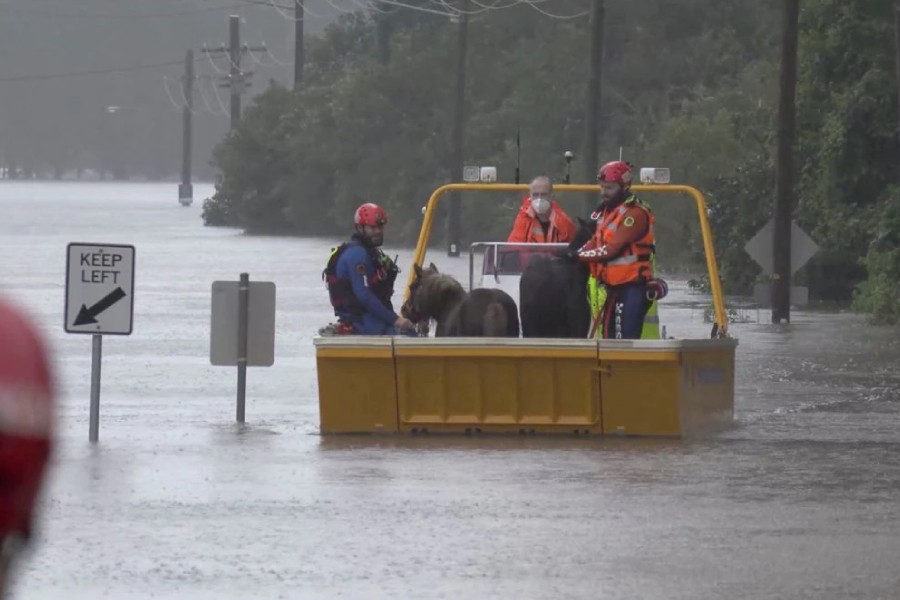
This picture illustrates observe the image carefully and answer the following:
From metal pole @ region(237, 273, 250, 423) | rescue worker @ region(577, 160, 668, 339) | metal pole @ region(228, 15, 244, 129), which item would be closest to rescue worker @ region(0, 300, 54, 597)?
rescue worker @ region(577, 160, 668, 339)

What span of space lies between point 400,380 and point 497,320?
0.76m

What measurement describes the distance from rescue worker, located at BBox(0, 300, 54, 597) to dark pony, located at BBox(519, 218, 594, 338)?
10846 millimetres

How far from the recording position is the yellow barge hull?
1236cm

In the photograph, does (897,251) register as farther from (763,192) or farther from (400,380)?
(400,380)

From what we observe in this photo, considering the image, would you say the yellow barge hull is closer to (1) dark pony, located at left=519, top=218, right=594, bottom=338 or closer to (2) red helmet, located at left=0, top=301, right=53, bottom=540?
(1) dark pony, located at left=519, top=218, right=594, bottom=338

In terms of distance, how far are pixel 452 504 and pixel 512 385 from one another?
9.44ft

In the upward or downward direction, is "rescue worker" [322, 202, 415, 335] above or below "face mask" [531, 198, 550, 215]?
below

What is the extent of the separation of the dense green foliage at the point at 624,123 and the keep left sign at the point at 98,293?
14787 millimetres

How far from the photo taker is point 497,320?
1293 cm

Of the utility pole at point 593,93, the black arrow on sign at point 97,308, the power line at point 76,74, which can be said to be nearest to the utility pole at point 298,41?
the utility pole at point 593,93

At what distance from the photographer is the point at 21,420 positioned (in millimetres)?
2023

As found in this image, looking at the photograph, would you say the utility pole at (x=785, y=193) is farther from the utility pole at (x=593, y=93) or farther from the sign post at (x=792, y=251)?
the utility pole at (x=593, y=93)

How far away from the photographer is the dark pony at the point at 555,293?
1293 cm

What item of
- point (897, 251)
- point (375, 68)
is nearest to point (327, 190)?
point (375, 68)
